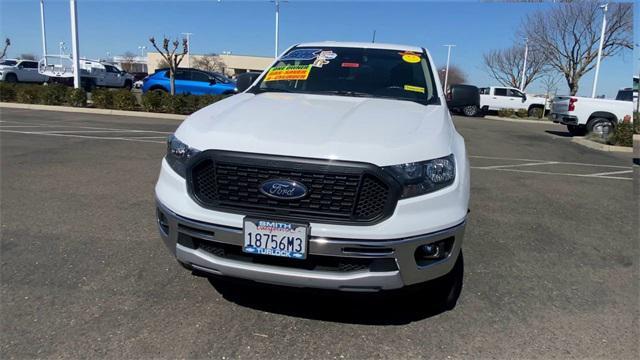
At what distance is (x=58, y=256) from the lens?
3.89 m

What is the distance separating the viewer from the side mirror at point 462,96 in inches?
179

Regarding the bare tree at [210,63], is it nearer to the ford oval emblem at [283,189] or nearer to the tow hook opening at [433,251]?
the ford oval emblem at [283,189]

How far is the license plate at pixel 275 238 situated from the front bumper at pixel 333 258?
0.15 feet

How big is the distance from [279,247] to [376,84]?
2062 millimetres

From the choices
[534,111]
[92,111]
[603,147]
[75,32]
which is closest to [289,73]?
[603,147]

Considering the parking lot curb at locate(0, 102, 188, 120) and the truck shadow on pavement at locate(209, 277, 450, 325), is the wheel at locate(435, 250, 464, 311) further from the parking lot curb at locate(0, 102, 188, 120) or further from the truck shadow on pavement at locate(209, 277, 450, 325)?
the parking lot curb at locate(0, 102, 188, 120)

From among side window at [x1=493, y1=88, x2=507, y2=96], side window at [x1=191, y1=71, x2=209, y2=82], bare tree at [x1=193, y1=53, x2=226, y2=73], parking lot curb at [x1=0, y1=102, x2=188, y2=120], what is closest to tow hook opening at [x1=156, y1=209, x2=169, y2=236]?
parking lot curb at [x1=0, y1=102, x2=188, y2=120]

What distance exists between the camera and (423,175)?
8.64 feet

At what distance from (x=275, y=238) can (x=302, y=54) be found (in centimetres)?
254

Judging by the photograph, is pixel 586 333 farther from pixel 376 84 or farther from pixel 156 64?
pixel 156 64

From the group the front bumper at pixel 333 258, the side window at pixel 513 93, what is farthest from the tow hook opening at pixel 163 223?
the side window at pixel 513 93

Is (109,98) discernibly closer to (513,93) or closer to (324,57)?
(324,57)

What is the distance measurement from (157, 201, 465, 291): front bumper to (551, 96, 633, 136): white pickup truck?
50.6 feet

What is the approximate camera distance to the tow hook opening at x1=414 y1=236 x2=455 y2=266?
264cm
